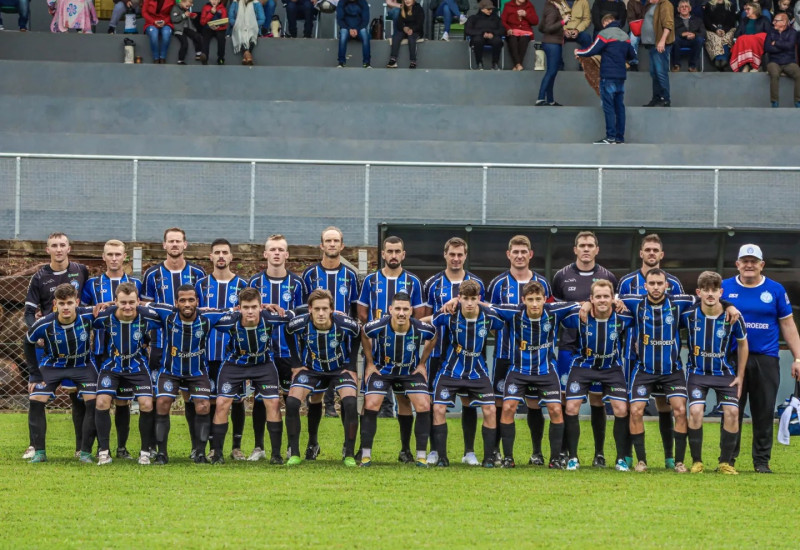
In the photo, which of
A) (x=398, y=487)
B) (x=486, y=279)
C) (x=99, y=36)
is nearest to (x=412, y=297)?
(x=398, y=487)

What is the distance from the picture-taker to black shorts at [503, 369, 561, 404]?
11039mm

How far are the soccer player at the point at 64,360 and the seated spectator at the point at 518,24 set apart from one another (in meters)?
12.2

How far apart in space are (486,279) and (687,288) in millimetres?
2515

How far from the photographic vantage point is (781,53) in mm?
21422

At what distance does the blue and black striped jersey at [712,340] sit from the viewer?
10.8 m

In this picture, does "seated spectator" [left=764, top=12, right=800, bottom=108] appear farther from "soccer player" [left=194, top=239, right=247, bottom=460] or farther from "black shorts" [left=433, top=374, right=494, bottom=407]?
"soccer player" [left=194, top=239, right=247, bottom=460]

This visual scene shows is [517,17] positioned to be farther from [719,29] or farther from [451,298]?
[451,298]

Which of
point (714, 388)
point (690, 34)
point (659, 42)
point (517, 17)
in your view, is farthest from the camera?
point (690, 34)

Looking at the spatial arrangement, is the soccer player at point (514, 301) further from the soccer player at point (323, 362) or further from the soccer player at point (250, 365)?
the soccer player at point (250, 365)

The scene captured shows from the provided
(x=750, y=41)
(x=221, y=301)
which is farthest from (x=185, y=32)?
(x=221, y=301)

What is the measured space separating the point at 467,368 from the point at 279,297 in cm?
193

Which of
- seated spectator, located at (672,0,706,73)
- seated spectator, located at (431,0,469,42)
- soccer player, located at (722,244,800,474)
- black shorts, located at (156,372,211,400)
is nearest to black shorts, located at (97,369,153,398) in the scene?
black shorts, located at (156,372,211,400)

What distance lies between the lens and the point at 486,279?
51.7ft

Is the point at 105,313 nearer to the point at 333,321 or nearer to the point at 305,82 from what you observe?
the point at 333,321
